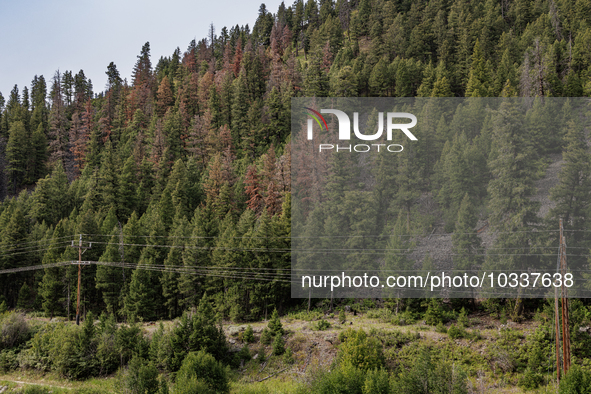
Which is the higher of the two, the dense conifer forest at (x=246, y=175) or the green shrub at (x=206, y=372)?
the dense conifer forest at (x=246, y=175)

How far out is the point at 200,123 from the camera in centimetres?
8638

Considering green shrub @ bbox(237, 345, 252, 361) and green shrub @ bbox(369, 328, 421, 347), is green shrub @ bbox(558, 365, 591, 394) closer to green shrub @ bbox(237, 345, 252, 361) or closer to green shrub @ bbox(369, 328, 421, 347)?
green shrub @ bbox(369, 328, 421, 347)

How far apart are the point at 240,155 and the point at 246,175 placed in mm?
19021

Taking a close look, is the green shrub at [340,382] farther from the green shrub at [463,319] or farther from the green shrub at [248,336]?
the green shrub at [248,336]

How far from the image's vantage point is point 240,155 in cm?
8231

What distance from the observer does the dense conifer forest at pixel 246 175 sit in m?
39.7

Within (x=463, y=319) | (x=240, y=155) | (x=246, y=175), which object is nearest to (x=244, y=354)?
(x=463, y=319)

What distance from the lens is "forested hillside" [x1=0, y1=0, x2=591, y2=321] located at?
159 ft

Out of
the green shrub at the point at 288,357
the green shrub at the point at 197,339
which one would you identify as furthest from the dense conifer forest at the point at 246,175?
the green shrub at the point at 288,357

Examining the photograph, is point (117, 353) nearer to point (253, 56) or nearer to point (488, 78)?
point (488, 78)

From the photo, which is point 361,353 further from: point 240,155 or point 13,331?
point 240,155

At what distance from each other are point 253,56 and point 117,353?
84101 millimetres

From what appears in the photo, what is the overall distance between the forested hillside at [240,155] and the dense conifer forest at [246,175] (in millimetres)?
267

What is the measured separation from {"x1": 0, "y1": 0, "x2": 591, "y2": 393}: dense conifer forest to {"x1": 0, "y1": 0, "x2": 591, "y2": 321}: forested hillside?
27cm
